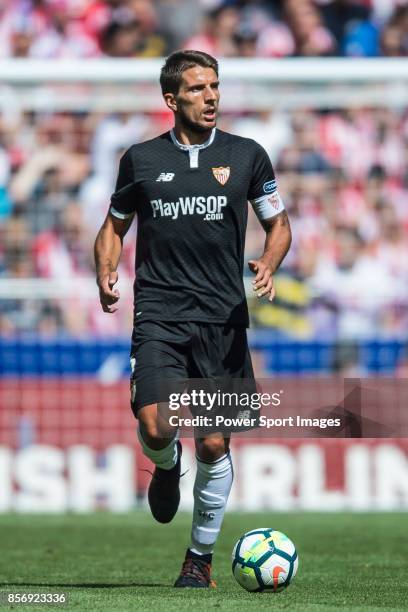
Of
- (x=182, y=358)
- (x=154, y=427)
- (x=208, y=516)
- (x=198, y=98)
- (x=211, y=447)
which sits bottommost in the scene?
(x=208, y=516)

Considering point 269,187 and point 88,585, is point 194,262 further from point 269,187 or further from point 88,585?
point 88,585

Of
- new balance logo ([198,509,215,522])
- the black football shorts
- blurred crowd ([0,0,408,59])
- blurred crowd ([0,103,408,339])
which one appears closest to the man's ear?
the black football shorts

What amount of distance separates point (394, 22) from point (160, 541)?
8401 millimetres

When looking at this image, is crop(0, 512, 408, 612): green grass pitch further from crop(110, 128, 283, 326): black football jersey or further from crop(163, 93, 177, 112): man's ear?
crop(163, 93, 177, 112): man's ear

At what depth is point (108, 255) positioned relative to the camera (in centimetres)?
682

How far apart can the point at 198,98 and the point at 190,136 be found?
0.20 m

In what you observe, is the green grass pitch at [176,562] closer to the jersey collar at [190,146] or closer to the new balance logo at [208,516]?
the new balance logo at [208,516]

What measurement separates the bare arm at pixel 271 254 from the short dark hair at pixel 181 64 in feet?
2.63

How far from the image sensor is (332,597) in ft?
20.4

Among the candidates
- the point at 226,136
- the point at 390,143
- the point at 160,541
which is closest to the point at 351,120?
the point at 390,143

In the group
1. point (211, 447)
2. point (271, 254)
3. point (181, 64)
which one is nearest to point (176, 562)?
point (211, 447)

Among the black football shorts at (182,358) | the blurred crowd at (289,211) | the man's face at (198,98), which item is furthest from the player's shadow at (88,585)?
the blurred crowd at (289,211)

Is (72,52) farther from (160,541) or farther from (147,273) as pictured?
(147,273)

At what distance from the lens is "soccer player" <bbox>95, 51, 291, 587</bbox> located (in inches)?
261
